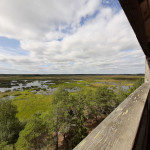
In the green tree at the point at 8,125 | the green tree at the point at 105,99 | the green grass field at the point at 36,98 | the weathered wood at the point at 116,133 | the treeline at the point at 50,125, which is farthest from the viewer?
the green grass field at the point at 36,98

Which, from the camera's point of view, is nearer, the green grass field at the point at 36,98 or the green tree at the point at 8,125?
the green tree at the point at 8,125

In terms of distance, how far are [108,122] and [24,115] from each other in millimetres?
32176

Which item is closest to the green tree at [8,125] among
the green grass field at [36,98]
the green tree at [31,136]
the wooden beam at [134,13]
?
the green grass field at [36,98]

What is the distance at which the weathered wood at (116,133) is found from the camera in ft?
2.11

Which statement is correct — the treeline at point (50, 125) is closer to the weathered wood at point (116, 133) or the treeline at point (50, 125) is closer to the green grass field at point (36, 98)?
the green grass field at point (36, 98)

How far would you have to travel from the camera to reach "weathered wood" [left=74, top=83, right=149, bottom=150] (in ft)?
2.11

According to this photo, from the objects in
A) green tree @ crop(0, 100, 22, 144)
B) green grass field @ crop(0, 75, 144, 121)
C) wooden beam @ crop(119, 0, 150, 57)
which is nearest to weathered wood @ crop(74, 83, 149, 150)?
wooden beam @ crop(119, 0, 150, 57)

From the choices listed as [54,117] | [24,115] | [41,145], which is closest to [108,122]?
[54,117]

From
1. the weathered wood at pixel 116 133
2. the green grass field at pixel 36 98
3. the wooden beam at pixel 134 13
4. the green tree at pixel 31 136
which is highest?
the wooden beam at pixel 134 13

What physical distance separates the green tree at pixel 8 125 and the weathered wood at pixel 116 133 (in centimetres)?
2089

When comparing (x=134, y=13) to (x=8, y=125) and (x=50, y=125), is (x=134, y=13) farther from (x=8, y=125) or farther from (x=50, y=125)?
(x=8, y=125)

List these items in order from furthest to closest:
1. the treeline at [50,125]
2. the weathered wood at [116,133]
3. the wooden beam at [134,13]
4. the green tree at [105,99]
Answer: the green tree at [105,99], the treeline at [50,125], the wooden beam at [134,13], the weathered wood at [116,133]

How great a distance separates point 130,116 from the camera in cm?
94

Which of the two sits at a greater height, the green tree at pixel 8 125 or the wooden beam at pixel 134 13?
the wooden beam at pixel 134 13
